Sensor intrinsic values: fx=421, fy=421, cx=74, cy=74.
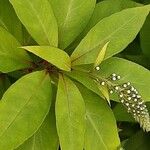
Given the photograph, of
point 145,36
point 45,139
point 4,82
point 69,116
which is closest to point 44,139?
point 45,139

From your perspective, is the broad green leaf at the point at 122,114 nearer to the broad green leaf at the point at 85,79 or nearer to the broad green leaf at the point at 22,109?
the broad green leaf at the point at 85,79

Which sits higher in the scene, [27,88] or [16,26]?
[16,26]

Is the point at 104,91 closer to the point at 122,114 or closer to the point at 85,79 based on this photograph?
the point at 85,79

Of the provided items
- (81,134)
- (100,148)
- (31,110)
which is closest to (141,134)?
(100,148)

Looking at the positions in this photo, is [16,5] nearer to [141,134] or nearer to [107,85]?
[107,85]

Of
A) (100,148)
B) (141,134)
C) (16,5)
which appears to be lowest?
(141,134)

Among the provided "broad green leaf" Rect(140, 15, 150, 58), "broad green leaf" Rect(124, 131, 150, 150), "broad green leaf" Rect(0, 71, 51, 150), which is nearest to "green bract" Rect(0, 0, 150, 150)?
"broad green leaf" Rect(0, 71, 51, 150)
